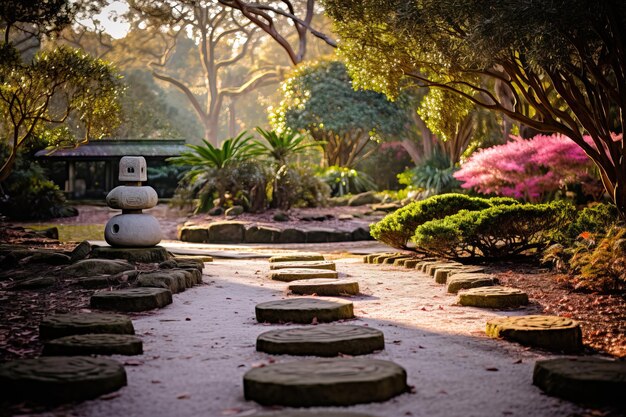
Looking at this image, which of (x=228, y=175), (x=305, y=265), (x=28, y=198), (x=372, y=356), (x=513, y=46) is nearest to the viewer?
(x=372, y=356)

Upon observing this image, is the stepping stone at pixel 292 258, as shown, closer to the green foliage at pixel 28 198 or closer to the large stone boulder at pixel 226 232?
the large stone boulder at pixel 226 232

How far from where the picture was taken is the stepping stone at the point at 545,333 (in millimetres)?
4961

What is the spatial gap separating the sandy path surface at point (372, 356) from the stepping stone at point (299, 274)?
817 mm

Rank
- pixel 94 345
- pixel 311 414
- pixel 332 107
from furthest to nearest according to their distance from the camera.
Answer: pixel 332 107, pixel 94 345, pixel 311 414

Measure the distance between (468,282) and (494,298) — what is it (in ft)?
2.86

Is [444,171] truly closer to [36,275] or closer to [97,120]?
[97,120]

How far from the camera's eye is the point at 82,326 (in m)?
4.98

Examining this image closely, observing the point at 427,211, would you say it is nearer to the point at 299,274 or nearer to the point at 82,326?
the point at 299,274

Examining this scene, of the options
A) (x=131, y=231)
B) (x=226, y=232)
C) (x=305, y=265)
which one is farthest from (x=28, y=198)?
(x=305, y=265)

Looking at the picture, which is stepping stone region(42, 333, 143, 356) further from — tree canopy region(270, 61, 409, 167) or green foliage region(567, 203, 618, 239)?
tree canopy region(270, 61, 409, 167)

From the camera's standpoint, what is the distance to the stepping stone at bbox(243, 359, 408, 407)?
349 cm

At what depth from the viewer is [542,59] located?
740 centimetres

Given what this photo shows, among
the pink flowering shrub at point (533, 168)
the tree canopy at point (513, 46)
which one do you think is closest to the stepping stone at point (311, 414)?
the tree canopy at point (513, 46)

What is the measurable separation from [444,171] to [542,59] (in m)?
13.5
